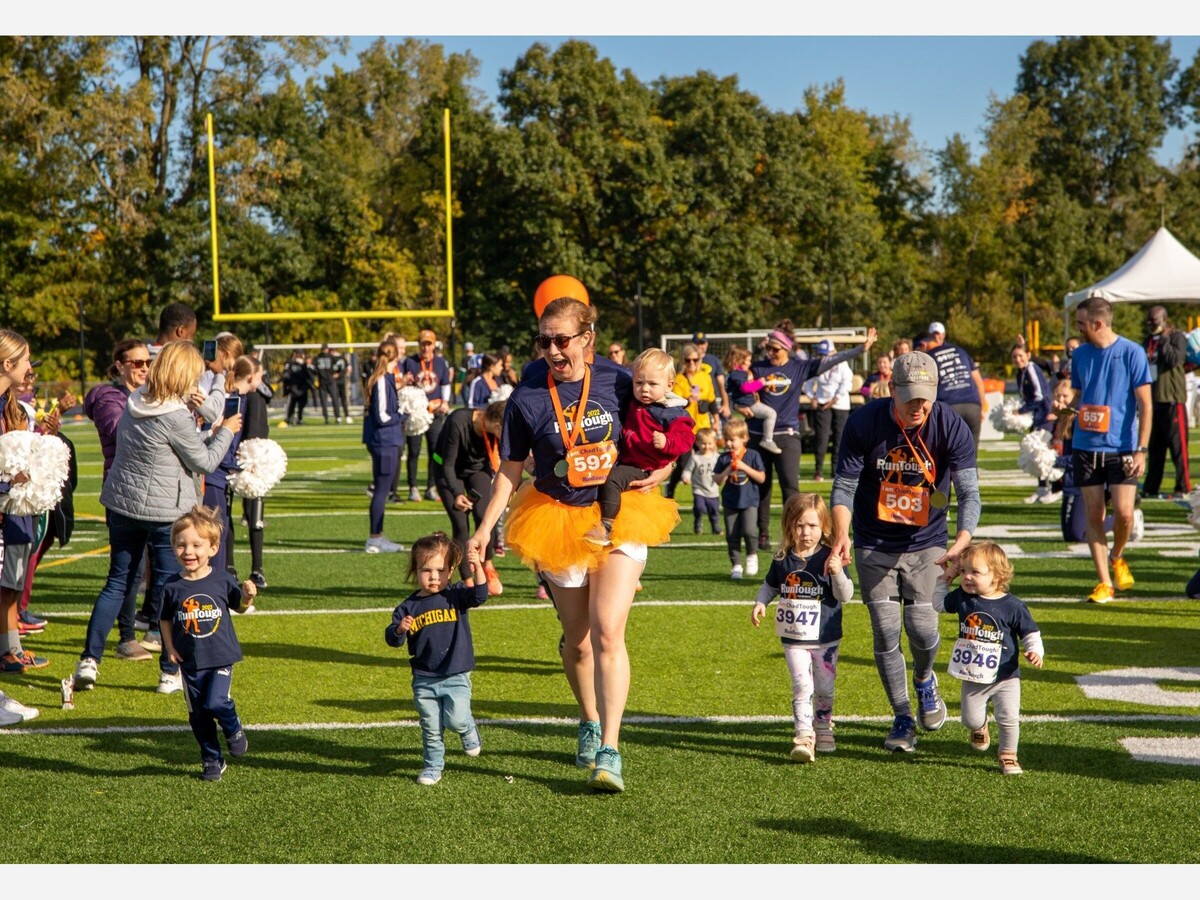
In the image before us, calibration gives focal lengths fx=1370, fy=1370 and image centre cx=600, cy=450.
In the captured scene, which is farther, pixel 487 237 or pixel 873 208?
pixel 873 208

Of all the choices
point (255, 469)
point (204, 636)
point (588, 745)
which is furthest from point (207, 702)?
point (255, 469)

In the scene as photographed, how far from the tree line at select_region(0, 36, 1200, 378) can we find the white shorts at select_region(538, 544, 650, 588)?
39.4 metres

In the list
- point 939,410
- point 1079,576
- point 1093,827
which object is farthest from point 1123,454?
point 1093,827

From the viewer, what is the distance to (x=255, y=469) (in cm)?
1007

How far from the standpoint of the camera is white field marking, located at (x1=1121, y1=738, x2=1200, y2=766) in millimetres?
5789

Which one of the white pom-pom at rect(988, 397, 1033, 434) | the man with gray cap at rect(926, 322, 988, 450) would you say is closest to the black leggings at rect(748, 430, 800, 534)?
the man with gray cap at rect(926, 322, 988, 450)

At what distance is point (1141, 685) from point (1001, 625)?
1986 millimetres

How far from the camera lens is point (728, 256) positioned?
5116cm

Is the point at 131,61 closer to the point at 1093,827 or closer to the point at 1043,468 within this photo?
the point at 1043,468

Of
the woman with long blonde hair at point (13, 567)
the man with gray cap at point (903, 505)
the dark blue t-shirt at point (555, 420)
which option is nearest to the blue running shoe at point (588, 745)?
the dark blue t-shirt at point (555, 420)

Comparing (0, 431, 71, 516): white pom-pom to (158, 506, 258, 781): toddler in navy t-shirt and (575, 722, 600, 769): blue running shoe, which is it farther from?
(575, 722, 600, 769): blue running shoe

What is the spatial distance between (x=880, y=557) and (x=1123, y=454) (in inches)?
157

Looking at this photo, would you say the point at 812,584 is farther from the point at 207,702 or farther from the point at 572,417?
the point at 207,702

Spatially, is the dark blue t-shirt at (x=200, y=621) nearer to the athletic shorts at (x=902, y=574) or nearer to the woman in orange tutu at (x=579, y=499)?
the woman in orange tutu at (x=579, y=499)
